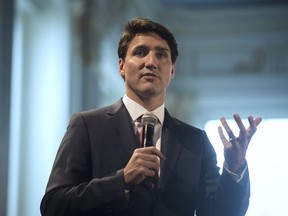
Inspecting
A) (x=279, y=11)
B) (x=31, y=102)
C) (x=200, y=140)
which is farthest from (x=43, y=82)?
(x=279, y=11)

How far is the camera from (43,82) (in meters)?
3.62

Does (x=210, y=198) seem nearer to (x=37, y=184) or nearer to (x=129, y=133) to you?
(x=129, y=133)

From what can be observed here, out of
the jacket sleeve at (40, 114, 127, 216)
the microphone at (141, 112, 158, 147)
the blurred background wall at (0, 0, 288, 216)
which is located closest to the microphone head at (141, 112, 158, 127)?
the microphone at (141, 112, 158, 147)

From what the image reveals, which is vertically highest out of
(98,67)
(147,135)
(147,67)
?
(98,67)

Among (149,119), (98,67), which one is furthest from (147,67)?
(98,67)

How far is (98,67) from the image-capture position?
4332 millimetres

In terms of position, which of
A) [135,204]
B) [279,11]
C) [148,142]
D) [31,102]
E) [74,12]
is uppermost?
[279,11]

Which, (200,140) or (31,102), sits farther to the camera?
(31,102)

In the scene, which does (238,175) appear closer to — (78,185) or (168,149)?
(168,149)

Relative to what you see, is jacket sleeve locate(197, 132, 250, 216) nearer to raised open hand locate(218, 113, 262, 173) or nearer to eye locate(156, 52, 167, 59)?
raised open hand locate(218, 113, 262, 173)

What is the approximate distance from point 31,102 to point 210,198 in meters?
2.57

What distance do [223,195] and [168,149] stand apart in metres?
0.13

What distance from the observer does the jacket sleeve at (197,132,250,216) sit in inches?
44.1

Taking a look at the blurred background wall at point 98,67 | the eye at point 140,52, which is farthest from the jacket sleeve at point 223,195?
the blurred background wall at point 98,67
